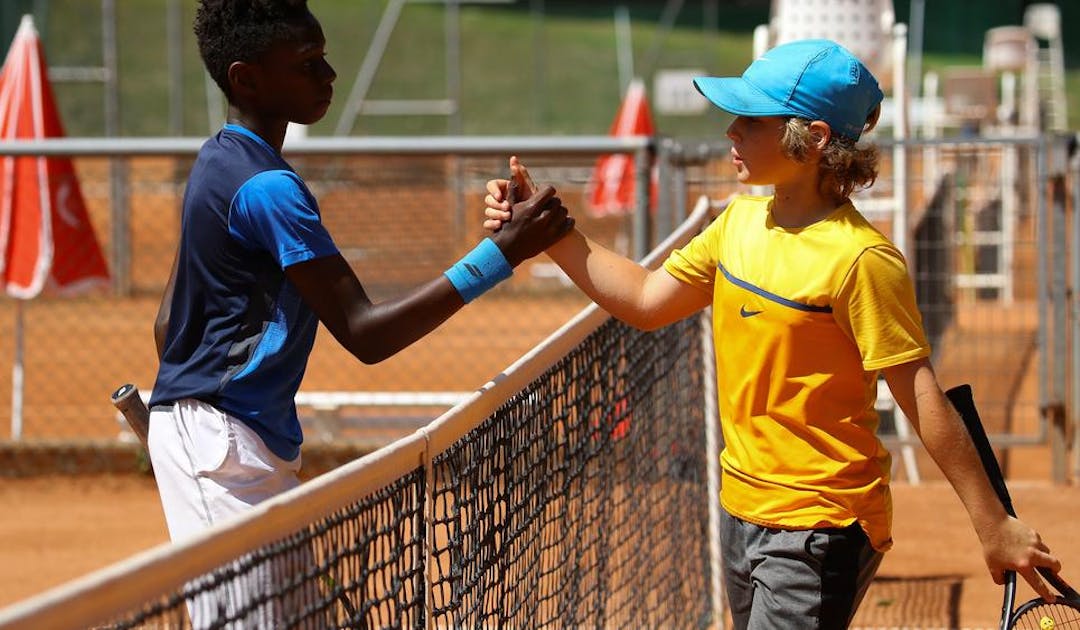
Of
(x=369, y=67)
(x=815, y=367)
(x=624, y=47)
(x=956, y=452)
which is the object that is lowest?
(x=956, y=452)

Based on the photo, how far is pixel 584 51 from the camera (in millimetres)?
25203

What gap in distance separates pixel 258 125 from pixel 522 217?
587 mm

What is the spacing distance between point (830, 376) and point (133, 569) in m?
1.68

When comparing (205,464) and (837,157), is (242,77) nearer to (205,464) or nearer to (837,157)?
(205,464)

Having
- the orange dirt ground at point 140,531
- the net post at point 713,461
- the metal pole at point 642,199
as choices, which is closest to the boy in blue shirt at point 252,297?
the net post at point 713,461

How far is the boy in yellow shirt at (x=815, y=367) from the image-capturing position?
277 cm

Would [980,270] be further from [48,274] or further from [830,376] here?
[830,376]

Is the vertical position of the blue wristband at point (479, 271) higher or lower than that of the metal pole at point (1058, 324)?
higher

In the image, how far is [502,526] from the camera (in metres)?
2.89

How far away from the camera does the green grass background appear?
2330cm

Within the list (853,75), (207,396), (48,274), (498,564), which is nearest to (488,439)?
(498,564)

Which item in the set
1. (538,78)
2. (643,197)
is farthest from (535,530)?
(538,78)

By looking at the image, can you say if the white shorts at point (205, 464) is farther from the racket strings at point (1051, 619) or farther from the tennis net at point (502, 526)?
the racket strings at point (1051, 619)

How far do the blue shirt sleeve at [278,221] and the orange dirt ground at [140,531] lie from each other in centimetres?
367
